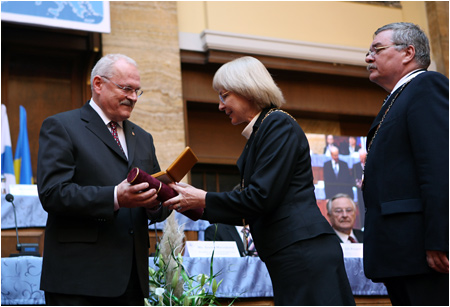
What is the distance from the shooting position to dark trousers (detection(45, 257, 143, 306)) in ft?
9.00

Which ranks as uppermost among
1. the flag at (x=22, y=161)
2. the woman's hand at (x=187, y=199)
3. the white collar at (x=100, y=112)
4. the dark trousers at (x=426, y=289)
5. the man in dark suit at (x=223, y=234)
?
the flag at (x=22, y=161)

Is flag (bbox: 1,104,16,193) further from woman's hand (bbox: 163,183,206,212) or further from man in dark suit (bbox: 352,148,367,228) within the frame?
man in dark suit (bbox: 352,148,367,228)

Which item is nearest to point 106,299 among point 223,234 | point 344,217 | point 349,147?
point 223,234

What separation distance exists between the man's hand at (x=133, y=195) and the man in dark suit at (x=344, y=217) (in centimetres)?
429

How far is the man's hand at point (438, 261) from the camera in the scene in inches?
102

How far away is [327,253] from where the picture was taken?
9.15 feet

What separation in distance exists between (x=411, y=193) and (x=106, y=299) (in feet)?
4.54

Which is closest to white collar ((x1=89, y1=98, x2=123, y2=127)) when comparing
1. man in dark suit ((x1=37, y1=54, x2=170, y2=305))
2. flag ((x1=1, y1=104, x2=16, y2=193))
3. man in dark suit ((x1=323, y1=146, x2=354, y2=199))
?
man in dark suit ((x1=37, y1=54, x2=170, y2=305))

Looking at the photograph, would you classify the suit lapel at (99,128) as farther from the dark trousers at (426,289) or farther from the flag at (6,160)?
the flag at (6,160)

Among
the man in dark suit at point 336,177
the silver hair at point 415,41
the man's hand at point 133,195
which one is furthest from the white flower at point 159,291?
the man in dark suit at point 336,177

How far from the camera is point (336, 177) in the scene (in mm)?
7523

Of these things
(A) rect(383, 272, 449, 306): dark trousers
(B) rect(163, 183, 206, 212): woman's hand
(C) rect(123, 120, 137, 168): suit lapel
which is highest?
(C) rect(123, 120, 137, 168): suit lapel

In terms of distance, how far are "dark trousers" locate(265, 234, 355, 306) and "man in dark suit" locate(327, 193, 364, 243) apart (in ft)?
13.2

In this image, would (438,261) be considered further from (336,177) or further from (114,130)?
(336,177)
